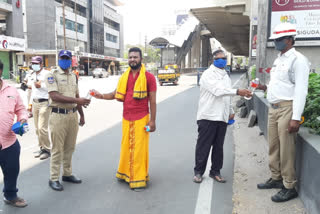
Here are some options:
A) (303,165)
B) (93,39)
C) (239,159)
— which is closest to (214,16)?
(239,159)

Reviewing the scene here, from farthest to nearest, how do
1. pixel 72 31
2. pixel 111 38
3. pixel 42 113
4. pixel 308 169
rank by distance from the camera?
1. pixel 111 38
2. pixel 72 31
3. pixel 42 113
4. pixel 308 169

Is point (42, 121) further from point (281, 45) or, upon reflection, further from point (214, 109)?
point (281, 45)

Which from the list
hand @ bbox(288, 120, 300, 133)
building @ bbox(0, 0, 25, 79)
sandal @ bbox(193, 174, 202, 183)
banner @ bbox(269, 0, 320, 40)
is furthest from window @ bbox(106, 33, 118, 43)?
hand @ bbox(288, 120, 300, 133)

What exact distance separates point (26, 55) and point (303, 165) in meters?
46.5

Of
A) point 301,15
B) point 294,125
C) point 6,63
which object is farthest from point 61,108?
point 6,63

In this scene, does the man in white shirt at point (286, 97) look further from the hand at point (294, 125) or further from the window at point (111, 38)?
the window at point (111, 38)

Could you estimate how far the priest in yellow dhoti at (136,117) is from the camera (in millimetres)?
4270

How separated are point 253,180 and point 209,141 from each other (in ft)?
3.05

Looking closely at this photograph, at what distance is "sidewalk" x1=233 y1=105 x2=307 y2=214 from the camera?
3642 mm

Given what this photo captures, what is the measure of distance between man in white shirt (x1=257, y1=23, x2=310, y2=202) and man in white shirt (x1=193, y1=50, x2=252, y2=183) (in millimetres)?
649

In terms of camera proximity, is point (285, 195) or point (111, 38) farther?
point (111, 38)

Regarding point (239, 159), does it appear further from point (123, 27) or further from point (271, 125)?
point (123, 27)

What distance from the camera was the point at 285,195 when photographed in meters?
3.74

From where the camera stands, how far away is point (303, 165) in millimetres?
3562
